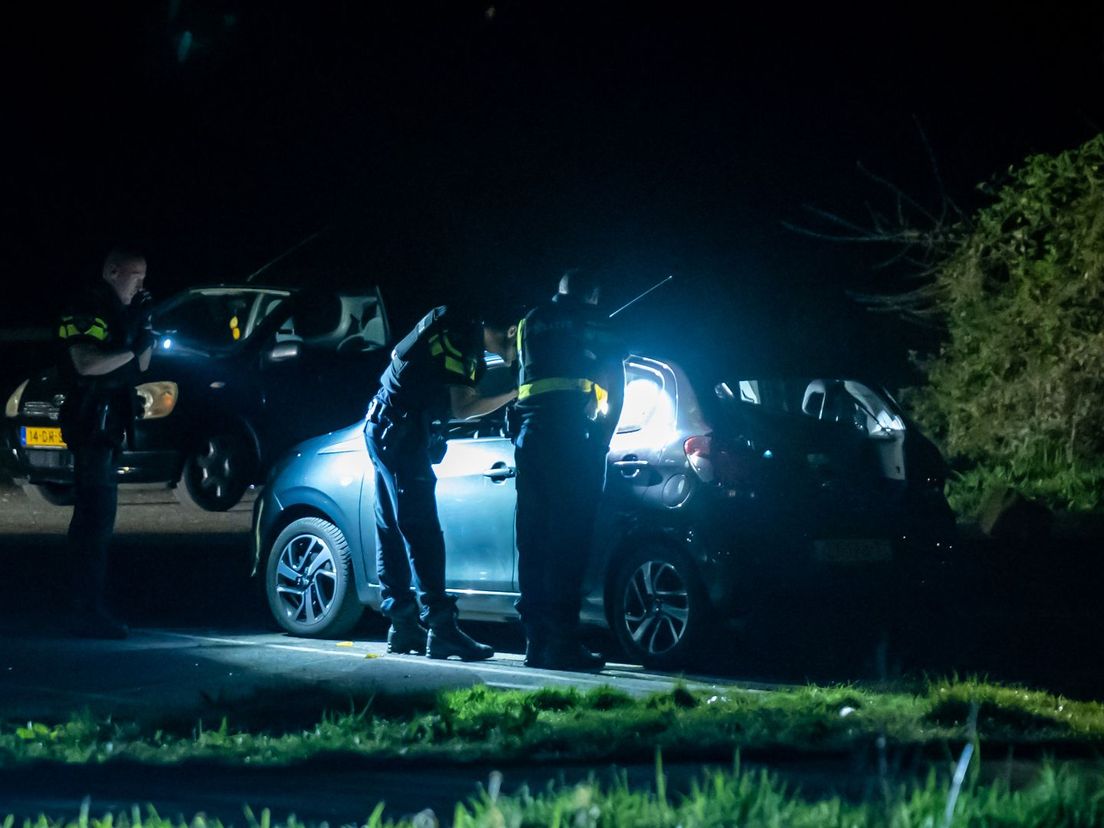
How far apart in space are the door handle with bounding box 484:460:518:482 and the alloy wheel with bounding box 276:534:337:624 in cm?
108

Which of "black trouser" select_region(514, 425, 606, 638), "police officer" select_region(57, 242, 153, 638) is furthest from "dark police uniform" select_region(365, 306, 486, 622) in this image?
"police officer" select_region(57, 242, 153, 638)

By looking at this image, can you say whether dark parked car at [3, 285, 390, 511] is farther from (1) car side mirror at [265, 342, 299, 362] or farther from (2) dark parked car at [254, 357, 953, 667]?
(2) dark parked car at [254, 357, 953, 667]

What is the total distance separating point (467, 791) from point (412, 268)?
2594 cm

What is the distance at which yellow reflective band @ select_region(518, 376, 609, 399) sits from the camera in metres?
9.45

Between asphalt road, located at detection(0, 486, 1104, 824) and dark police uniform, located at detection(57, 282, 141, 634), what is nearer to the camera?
asphalt road, located at detection(0, 486, 1104, 824)

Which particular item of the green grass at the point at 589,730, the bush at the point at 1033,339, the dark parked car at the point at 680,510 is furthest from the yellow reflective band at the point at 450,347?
the bush at the point at 1033,339

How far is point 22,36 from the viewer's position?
29656 millimetres

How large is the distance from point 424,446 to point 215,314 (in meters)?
8.21

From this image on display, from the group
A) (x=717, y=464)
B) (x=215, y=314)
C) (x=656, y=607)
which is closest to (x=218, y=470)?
(x=215, y=314)

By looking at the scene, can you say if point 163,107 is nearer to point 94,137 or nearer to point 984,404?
point 94,137

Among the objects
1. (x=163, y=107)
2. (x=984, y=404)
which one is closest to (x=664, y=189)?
(x=163, y=107)

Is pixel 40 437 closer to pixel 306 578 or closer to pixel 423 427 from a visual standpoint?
pixel 306 578

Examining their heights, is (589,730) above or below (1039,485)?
below

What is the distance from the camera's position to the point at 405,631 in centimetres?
991
